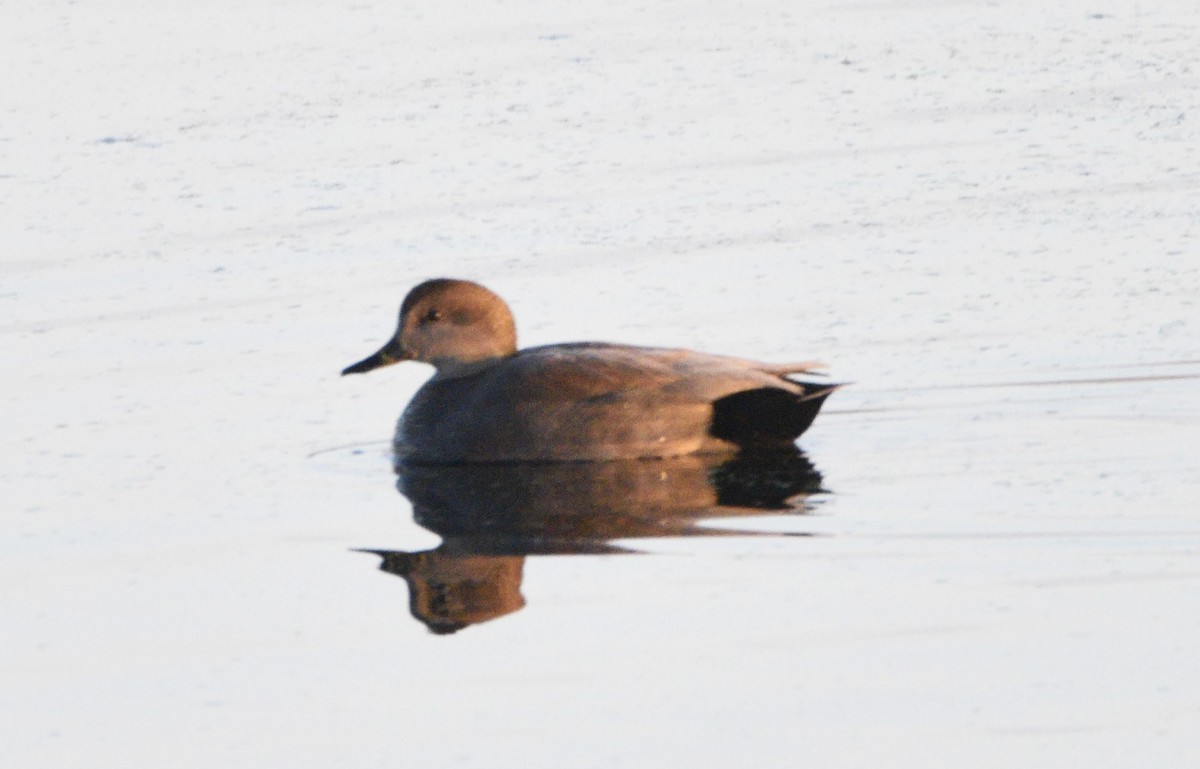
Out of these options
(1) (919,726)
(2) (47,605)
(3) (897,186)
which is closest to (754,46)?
(3) (897,186)

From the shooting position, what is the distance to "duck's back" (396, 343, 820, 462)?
8148 millimetres

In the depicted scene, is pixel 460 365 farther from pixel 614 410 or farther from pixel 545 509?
pixel 545 509

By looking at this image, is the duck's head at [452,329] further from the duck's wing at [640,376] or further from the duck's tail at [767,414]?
the duck's tail at [767,414]

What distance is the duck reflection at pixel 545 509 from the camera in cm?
638

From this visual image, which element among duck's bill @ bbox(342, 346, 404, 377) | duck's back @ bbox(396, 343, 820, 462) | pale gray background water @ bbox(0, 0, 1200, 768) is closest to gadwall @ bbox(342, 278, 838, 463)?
duck's back @ bbox(396, 343, 820, 462)

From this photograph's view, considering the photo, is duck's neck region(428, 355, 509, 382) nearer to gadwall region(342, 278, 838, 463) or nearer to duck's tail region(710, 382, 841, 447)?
gadwall region(342, 278, 838, 463)

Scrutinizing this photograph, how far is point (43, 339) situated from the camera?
952 cm

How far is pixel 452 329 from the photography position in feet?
Result: 28.1

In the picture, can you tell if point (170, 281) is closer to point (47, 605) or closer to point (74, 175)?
point (74, 175)

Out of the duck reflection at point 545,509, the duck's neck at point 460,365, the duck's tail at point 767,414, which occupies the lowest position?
the duck reflection at point 545,509

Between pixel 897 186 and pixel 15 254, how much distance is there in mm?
4090

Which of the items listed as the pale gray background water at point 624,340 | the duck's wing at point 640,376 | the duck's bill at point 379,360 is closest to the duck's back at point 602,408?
the duck's wing at point 640,376

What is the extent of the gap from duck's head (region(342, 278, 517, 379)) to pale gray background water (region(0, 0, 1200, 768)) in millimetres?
386

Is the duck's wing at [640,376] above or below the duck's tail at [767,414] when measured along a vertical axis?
above
